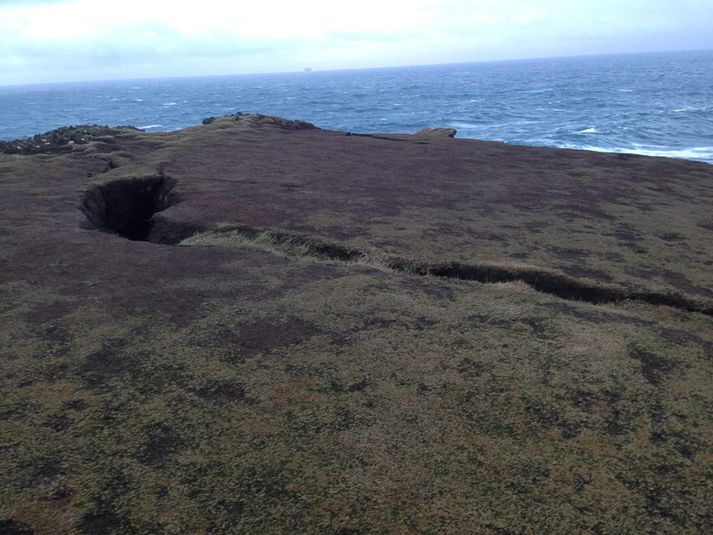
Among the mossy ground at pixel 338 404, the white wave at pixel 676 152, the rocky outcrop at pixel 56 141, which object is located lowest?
the white wave at pixel 676 152

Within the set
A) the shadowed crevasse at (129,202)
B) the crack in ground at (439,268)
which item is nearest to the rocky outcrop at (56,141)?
the shadowed crevasse at (129,202)

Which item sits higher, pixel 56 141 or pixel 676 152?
pixel 56 141

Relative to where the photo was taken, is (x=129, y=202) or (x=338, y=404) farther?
(x=129, y=202)

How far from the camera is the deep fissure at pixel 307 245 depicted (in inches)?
286

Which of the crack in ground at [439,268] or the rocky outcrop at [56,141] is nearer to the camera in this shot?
the crack in ground at [439,268]

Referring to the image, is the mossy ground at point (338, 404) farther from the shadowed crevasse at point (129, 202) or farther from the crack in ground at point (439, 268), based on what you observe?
the shadowed crevasse at point (129, 202)

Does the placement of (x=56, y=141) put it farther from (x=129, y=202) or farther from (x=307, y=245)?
(x=307, y=245)

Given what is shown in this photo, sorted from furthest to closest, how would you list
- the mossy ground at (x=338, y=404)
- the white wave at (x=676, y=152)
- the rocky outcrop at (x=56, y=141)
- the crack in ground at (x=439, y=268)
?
the white wave at (x=676, y=152) < the rocky outcrop at (x=56, y=141) < the crack in ground at (x=439, y=268) < the mossy ground at (x=338, y=404)

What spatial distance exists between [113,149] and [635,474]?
1511 cm

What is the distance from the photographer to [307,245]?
28.9 feet

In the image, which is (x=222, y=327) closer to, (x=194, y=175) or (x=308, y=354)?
(x=308, y=354)

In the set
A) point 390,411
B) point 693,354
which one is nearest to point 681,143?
point 693,354

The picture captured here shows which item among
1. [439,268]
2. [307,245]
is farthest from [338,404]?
[307,245]

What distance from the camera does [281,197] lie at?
11.4m
